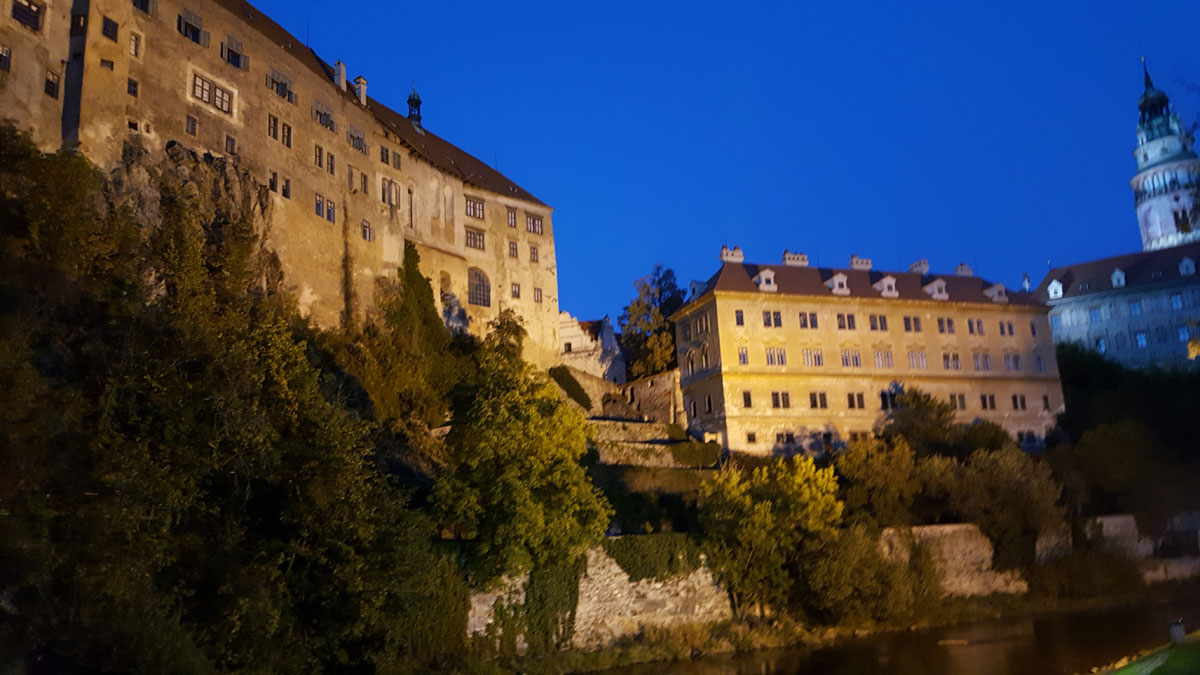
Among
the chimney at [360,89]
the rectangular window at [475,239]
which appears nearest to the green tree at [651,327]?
the rectangular window at [475,239]

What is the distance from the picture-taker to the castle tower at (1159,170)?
77.0 meters

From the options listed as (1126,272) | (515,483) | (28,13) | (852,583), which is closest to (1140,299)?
(1126,272)

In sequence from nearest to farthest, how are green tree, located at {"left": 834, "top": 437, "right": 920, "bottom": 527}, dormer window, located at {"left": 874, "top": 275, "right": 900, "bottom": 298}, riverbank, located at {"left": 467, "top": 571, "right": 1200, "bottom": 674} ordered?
riverbank, located at {"left": 467, "top": 571, "right": 1200, "bottom": 674}
green tree, located at {"left": 834, "top": 437, "right": 920, "bottom": 527}
dormer window, located at {"left": 874, "top": 275, "right": 900, "bottom": 298}

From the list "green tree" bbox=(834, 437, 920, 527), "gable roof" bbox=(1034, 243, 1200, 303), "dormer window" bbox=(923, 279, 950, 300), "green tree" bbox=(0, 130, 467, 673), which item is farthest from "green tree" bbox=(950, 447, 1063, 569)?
"gable roof" bbox=(1034, 243, 1200, 303)

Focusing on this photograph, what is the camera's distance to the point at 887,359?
163 feet

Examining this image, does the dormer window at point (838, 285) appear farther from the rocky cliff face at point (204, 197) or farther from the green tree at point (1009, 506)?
the rocky cliff face at point (204, 197)

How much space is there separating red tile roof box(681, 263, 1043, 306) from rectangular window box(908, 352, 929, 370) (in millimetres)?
→ 3436

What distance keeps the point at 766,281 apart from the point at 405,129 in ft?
78.8

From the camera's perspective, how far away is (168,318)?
1975cm

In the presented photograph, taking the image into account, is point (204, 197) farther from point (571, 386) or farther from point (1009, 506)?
point (1009, 506)

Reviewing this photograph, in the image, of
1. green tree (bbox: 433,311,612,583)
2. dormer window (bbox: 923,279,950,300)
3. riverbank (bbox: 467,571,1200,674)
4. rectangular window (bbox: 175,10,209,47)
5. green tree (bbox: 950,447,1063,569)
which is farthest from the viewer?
dormer window (bbox: 923,279,950,300)

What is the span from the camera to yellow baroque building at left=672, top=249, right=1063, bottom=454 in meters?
46.8

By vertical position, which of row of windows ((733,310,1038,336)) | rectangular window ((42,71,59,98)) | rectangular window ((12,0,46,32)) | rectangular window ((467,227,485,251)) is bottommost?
row of windows ((733,310,1038,336))

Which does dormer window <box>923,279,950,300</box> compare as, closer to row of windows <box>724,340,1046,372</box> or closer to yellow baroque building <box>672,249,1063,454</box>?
yellow baroque building <box>672,249,1063,454</box>
